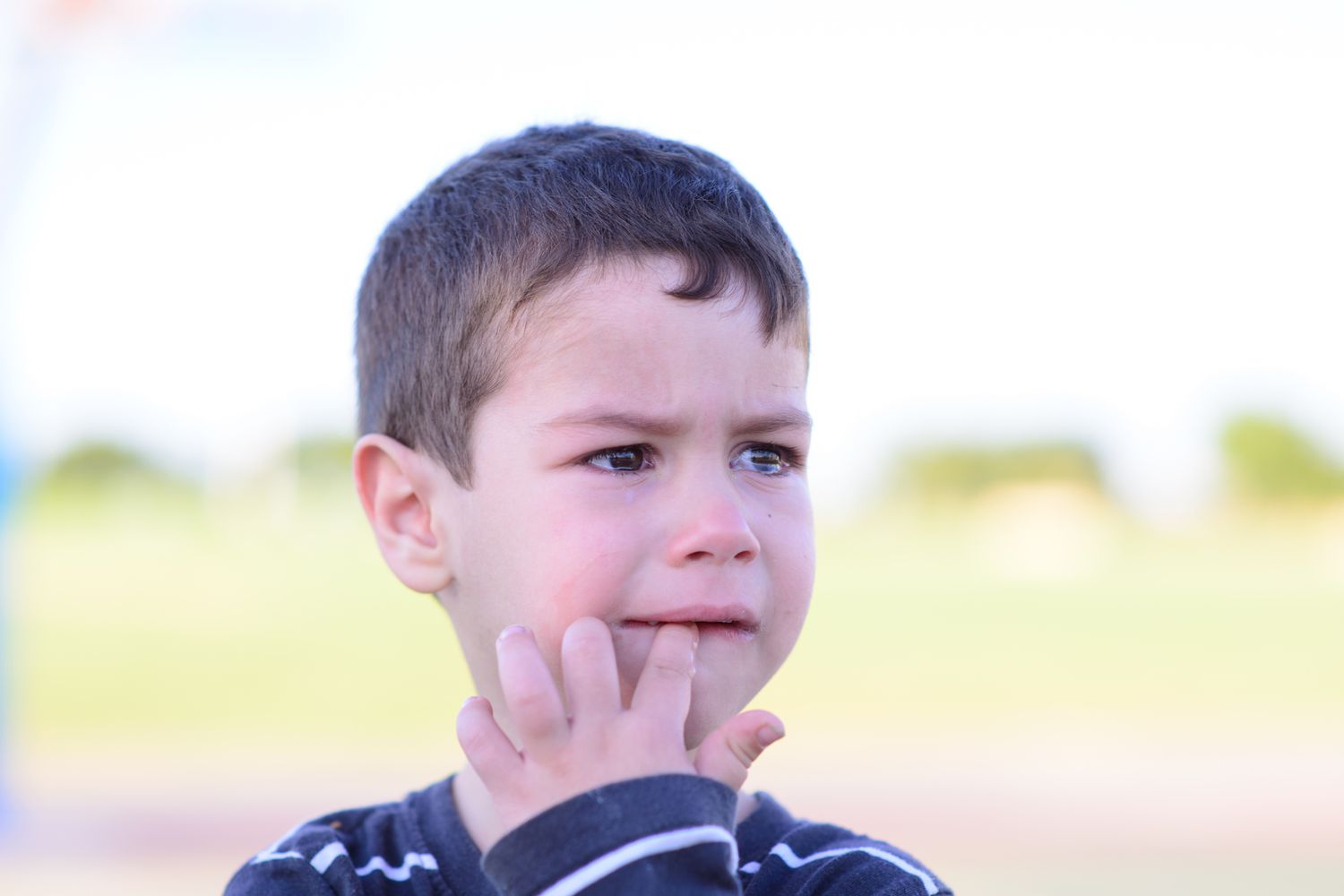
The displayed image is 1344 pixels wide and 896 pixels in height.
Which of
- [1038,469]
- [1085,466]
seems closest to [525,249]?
[1085,466]

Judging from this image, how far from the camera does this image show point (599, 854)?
1054mm

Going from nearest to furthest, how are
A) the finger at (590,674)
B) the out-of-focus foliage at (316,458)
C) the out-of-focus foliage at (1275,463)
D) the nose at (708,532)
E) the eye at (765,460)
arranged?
the finger at (590,674) < the nose at (708,532) < the eye at (765,460) < the out-of-focus foliage at (1275,463) < the out-of-focus foliage at (316,458)

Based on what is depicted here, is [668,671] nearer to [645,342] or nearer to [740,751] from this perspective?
[740,751]

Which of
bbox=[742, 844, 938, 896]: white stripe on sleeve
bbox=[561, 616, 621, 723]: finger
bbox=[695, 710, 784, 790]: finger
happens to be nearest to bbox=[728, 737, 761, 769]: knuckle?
bbox=[695, 710, 784, 790]: finger

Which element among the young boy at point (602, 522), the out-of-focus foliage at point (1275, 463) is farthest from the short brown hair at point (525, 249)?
the out-of-focus foliage at point (1275, 463)

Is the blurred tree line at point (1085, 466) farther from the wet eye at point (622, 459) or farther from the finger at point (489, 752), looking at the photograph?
the finger at point (489, 752)

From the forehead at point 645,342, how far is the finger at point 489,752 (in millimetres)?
329

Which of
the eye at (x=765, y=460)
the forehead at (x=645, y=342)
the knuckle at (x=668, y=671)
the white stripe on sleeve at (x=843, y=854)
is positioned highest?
the forehead at (x=645, y=342)

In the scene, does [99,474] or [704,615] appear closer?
[704,615]

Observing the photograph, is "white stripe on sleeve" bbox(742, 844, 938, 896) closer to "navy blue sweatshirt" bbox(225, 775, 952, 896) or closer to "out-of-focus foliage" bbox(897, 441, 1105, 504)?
"navy blue sweatshirt" bbox(225, 775, 952, 896)

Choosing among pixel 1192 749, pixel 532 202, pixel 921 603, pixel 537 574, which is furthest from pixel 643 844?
pixel 921 603

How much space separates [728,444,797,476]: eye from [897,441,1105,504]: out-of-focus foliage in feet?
99.3

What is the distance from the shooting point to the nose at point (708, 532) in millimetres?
1257

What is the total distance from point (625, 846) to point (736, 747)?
0.49 feet
